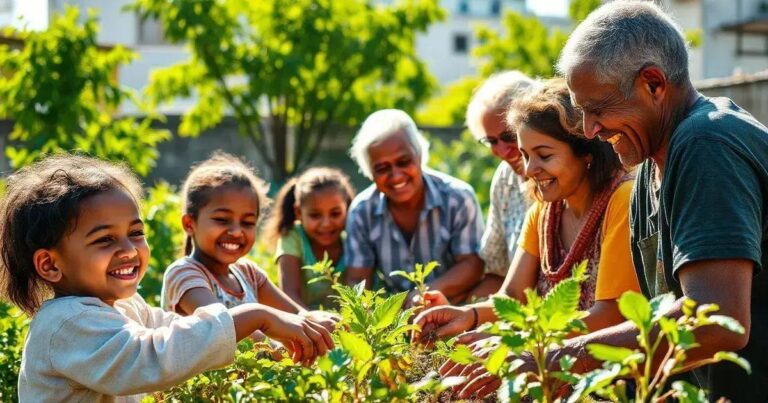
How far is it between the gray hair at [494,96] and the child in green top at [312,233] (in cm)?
94

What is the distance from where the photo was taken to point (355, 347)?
1985mm

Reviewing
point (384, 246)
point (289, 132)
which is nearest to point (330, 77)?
point (289, 132)

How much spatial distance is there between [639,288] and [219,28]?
36.7ft

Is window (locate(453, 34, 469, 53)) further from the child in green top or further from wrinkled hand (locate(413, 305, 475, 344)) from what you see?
wrinkled hand (locate(413, 305, 475, 344))

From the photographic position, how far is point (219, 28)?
14.0 m

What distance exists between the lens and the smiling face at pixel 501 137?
5.12 metres

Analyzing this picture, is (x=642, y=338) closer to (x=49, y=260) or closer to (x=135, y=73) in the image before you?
(x=49, y=260)

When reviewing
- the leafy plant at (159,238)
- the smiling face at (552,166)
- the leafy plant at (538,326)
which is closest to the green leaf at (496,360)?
the leafy plant at (538,326)

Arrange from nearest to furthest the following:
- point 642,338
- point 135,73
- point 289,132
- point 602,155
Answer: point 642,338
point 602,155
point 289,132
point 135,73

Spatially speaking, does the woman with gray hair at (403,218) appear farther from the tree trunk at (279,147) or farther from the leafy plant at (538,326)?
the tree trunk at (279,147)

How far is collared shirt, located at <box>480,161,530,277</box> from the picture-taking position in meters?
5.23

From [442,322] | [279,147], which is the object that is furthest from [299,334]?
[279,147]

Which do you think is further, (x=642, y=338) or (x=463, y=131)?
(x=463, y=131)

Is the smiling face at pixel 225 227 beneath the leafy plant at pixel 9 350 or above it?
above
